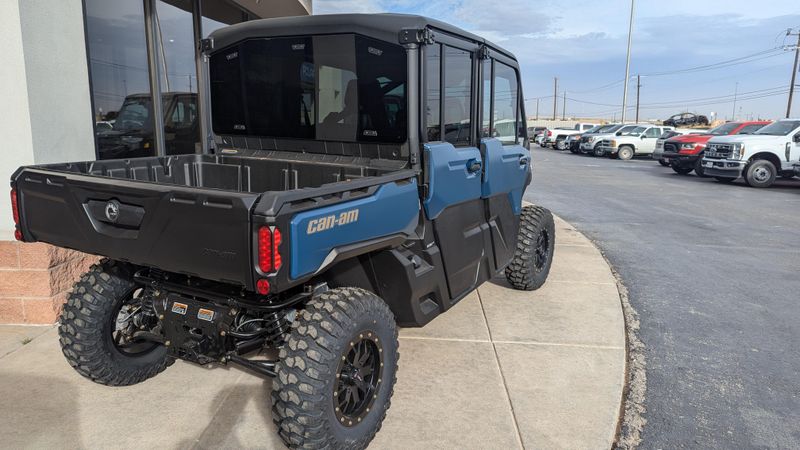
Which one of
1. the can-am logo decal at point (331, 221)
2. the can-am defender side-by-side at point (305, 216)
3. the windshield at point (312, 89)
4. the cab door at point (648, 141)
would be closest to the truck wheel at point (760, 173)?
the cab door at point (648, 141)

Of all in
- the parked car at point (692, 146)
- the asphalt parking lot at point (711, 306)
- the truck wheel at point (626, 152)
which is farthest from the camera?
the truck wheel at point (626, 152)

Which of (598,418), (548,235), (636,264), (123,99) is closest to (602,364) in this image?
(598,418)

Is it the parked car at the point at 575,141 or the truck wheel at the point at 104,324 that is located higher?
the parked car at the point at 575,141

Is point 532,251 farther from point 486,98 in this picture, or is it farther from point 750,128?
point 750,128

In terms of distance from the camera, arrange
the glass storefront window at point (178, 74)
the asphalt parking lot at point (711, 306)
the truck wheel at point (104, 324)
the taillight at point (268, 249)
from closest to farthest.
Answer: the taillight at point (268, 249) < the truck wheel at point (104, 324) < the asphalt parking lot at point (711, 306) < the glass storefront window at point (178, 74)

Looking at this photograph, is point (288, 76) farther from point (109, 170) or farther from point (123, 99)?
point (123, 99)

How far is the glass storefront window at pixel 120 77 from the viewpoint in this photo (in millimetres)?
6113

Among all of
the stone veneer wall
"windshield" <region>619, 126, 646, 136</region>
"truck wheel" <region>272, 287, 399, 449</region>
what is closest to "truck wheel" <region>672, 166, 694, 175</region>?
"windshield" <region>619, 126, 646, 136</region>

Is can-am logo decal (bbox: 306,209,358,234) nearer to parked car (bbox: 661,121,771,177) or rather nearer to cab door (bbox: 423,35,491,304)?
cab door (bbox: 423,35,491,304)

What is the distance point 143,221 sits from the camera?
263 cm

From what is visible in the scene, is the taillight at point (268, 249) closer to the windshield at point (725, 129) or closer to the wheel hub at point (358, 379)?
the wheel hub at point (358, 379)

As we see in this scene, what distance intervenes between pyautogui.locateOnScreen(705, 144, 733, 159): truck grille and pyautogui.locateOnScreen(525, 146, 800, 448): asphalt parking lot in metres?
3.36

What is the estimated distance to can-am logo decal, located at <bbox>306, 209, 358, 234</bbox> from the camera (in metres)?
2.44

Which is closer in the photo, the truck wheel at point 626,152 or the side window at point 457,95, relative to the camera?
the side window at point 457,95
